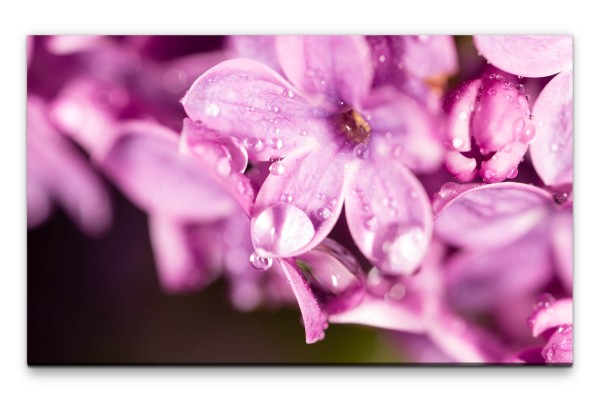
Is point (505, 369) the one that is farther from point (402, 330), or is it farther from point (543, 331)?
point (402, 330)

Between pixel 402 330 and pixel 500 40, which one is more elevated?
pixel 500 40

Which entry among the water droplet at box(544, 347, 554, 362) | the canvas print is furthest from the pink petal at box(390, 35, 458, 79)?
the water droplet at box(544, 347, 554, 362)

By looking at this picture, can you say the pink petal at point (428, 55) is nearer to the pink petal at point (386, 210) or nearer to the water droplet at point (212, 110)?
the pink petal at point (386, 210)

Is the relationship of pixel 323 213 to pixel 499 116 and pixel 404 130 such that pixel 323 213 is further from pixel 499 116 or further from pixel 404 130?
pixel 499 116

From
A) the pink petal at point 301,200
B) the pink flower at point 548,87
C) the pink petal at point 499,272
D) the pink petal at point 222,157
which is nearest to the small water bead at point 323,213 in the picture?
the pink petal at point 301,200

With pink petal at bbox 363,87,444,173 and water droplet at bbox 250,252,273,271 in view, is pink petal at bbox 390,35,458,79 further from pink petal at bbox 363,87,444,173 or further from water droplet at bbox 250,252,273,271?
water droplet at bbox 250,252,273,271

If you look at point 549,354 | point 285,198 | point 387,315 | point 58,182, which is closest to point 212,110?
point 285,198

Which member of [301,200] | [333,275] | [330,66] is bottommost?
[333,275]
